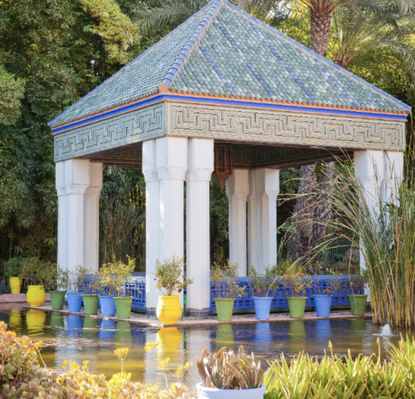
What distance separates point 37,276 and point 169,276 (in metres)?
5.46

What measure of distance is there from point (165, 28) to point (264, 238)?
29.7 feet

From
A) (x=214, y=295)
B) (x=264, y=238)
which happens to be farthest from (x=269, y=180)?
(x=214, y=295)

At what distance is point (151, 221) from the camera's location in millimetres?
13469

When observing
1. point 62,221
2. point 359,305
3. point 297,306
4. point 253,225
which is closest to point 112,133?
point 62,221

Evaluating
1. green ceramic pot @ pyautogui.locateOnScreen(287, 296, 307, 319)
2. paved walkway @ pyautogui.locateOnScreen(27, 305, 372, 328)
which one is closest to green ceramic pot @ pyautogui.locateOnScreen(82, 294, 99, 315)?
paved walkway @ pyautogui.locateOnScreen(27, 305, 372, 328)

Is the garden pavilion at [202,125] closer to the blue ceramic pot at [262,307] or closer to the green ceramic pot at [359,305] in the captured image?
the blue ceramic pot at [262,307]

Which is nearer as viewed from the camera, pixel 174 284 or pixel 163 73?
pixel 174 284

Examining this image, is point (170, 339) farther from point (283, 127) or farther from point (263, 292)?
point (283, 127)

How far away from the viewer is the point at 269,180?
18.7m

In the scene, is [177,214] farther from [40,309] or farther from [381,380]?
[381,380]

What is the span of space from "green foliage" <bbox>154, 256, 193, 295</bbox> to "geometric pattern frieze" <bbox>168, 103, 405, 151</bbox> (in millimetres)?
2196

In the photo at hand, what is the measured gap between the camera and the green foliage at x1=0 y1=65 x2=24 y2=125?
17.3m

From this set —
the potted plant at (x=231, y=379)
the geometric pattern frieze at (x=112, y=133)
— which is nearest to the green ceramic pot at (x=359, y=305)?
the geometric pattern frieze at (x=112, y=133)

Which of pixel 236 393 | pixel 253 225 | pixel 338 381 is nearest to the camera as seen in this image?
pixel 236 393
